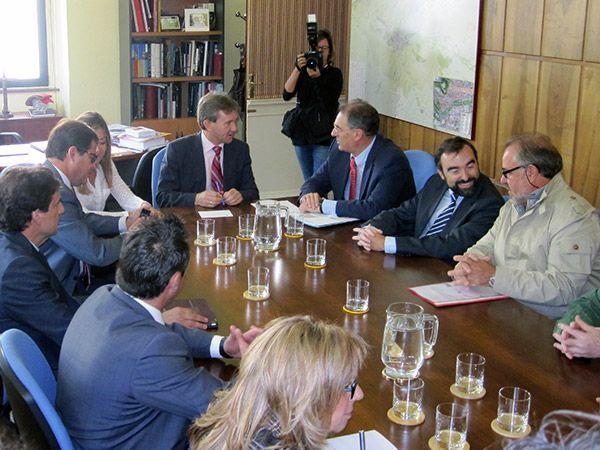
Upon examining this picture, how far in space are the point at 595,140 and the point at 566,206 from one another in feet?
4.18

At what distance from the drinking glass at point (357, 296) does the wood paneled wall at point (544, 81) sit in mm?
2005

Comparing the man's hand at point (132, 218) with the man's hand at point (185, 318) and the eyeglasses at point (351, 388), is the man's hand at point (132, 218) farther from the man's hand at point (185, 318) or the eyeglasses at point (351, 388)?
the eyeglasses at point (351, 388)

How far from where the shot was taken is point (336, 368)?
1.54m

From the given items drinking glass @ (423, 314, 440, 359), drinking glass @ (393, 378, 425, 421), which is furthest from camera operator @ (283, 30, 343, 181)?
drinking glass @ (393, 378, 425, 421)

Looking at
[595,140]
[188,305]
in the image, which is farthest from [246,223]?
[595,140]

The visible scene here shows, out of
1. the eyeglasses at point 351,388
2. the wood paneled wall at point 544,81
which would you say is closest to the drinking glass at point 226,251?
the eyeglasses at point 351,388

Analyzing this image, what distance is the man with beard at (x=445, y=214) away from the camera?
3354 millimetres

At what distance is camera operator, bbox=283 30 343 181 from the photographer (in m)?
6.19

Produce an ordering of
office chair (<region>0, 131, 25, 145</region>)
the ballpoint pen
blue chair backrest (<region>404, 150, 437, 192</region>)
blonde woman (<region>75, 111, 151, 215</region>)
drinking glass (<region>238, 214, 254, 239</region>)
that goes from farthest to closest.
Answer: office chair (<region>0, 131, 25, 145</region>), blue chair backrest (<region>404, 150, 437, 192</region>), blonde woman (<region>75, 111, 151, 215</region>), drinking glass (<region>238, 214, 254, 239</region>), the ballpoint pen

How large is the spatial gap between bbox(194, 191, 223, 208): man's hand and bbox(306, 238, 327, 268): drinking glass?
103cm

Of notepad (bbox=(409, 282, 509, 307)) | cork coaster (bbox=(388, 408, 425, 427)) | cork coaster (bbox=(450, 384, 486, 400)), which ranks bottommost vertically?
cork coaster (bbox=(388, 408, 425, 427))

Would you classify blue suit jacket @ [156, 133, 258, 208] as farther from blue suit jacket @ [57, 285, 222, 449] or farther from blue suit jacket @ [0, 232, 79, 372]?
blue suit jacket @ [57, 285, 222, 449]

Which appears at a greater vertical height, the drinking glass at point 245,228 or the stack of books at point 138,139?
the stack of books at point 138,139

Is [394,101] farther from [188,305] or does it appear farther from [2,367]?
[2,367]
